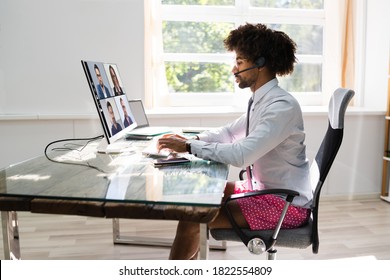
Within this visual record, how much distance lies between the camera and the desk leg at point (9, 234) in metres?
1.40

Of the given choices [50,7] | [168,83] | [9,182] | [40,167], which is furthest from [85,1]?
[9,182]

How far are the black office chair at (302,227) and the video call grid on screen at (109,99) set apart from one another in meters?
0.64

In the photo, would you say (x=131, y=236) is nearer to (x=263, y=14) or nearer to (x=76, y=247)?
(x=76, y=247)

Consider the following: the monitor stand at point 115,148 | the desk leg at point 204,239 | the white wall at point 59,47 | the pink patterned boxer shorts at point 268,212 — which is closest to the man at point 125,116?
the monitor stand at point 115,148

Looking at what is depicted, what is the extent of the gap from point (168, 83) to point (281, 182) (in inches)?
87.5

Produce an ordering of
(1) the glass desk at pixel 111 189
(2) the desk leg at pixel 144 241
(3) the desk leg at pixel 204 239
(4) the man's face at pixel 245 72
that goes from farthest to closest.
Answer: (2) the desk leg at pixel 144 241 < (4) the man's face at pixel 245 72 < (3) the desk leg at pixel 204 239 < (1) the glass desk at pixel 111 189

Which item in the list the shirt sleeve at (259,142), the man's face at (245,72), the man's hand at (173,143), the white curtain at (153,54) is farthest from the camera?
the white curtain at (153,54)

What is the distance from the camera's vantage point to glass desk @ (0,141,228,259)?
3.88 ft

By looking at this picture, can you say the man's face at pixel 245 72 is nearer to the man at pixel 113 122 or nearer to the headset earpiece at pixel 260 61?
the headset earpiece at pixel 260 61

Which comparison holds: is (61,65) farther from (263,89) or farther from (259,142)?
(259,142)

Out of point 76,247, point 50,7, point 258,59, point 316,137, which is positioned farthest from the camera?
point 316,137

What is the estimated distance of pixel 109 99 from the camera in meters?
1.95

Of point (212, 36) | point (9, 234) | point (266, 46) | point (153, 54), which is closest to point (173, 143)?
point (266, 46)
